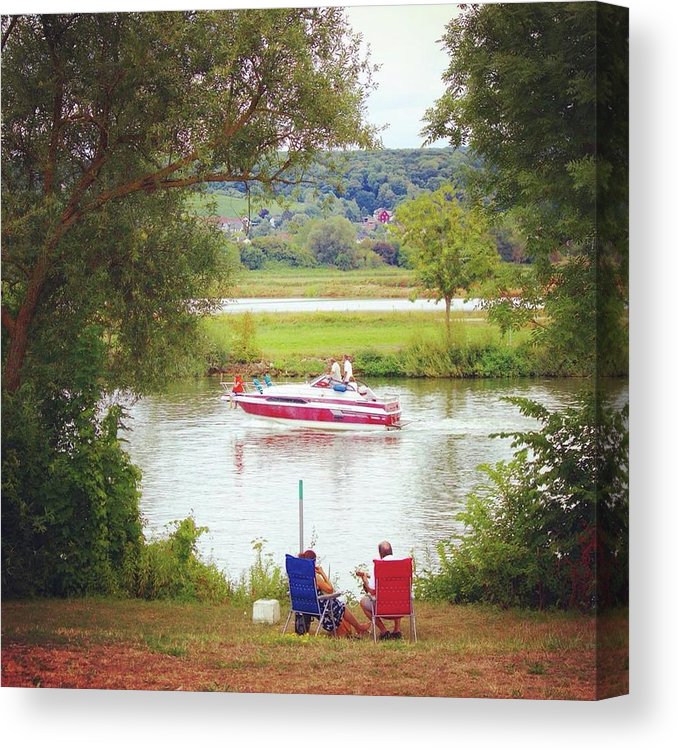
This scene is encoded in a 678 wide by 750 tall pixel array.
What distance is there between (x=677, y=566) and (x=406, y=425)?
83.4 inches

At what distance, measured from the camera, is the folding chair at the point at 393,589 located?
441 inches

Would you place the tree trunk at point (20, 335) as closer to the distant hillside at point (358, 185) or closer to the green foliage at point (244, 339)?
the distant hillside at point (358, 185)

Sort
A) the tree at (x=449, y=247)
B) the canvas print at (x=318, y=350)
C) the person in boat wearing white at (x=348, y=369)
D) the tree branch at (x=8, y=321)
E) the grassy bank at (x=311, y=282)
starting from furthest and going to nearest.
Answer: the tree branch at (x=8, y=321), the person in boat wearing white at (x=348, y=369), the grassy bank at (x=311, y=282), the tree at (x=449, y=247), the canvas print at (x=318, y=350)

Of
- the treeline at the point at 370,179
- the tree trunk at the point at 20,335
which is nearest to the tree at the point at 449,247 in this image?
the treeline at the point at 370,179

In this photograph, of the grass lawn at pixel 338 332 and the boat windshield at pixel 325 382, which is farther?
the boat windshield at pixel 325 382

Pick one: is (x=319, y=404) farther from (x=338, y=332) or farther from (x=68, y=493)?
(x=68, y=493)

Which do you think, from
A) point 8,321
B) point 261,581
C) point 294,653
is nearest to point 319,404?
point 261,581

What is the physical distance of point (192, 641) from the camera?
456 inches

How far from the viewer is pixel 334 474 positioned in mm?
11625

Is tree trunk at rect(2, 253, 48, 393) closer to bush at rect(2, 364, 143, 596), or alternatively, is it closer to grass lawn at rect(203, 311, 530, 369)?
bush at rect(2, 364, 143, 596)

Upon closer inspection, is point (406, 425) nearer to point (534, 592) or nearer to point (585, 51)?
point (534, 592)

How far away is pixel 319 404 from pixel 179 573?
1580 mm

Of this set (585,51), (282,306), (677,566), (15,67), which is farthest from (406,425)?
(15,67)

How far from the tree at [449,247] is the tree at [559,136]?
0.30 metres
